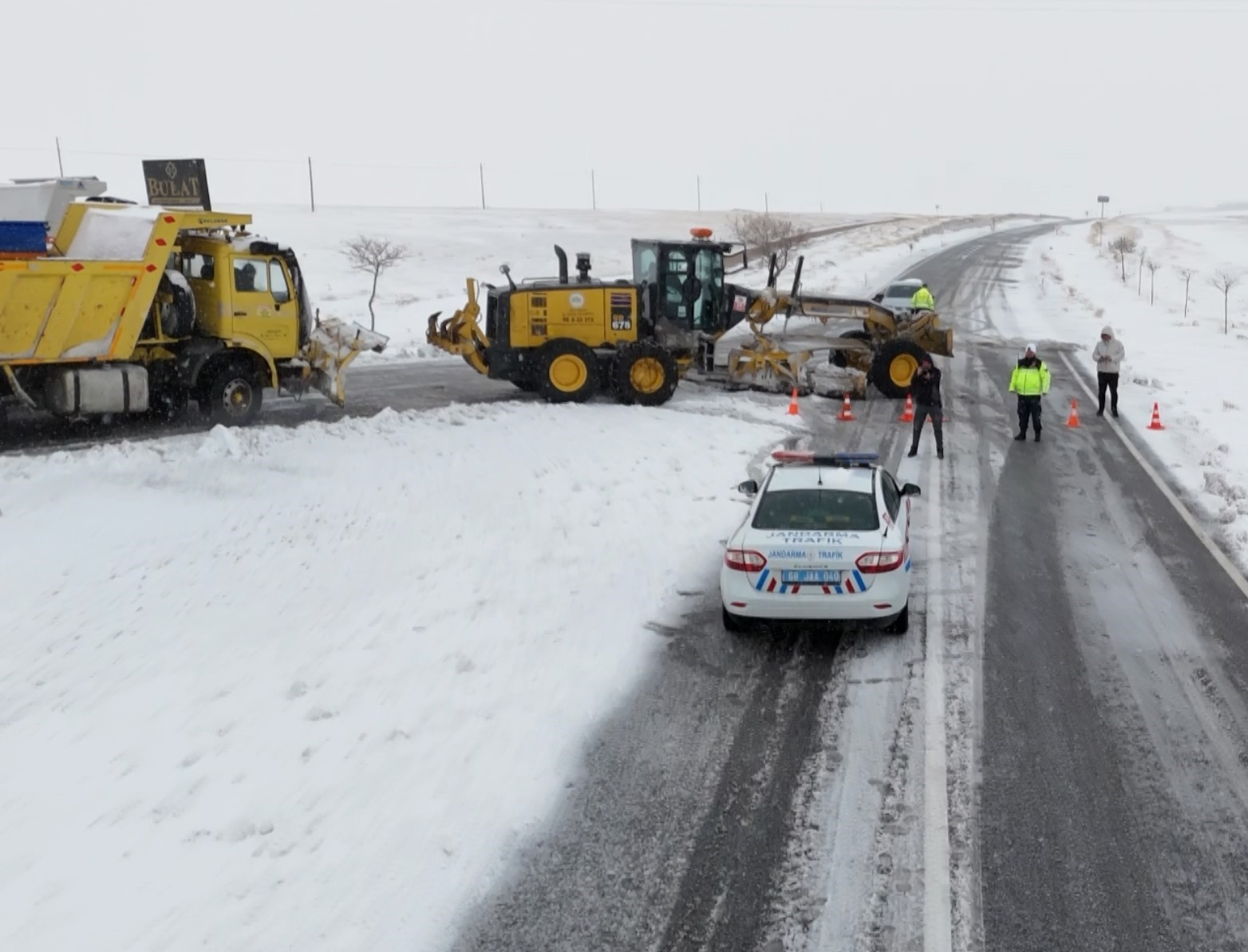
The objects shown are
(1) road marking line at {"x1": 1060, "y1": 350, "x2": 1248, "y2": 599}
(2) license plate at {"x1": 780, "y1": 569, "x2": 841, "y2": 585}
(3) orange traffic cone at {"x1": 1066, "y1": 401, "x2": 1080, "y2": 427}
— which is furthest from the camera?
(3) orange traffic cone at {"x1": 1066, "y1": 401, "x2": 1080, "y2": 427}

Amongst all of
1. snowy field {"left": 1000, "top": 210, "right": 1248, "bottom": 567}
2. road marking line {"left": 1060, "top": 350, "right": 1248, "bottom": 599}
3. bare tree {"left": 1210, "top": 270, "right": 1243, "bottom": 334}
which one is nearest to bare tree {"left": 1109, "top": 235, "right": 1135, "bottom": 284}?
snowy field {"left": 1000, "top": 210, "right": 1248, "bottom": 567}

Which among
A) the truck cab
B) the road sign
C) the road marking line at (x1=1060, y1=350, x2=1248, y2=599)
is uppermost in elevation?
the road sign

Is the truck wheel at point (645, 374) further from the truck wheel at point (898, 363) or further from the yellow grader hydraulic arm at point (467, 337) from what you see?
the truck wheel at point (898, 363)

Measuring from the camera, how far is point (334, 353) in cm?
1883

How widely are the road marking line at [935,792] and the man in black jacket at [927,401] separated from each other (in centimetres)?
574

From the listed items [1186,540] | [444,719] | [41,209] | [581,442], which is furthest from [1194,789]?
[41,209]

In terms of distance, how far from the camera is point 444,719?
8570 mm

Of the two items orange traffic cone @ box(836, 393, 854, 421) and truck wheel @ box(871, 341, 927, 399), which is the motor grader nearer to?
truck wheel @ box(871, 341, 927, 399)

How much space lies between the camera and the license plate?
952 cm

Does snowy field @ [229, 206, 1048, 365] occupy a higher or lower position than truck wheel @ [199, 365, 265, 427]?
higher

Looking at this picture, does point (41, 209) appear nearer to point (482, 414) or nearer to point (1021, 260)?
point (482, 414)

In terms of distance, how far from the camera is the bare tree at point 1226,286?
123ft

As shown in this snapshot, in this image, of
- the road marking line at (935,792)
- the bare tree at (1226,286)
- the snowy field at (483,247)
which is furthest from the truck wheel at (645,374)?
the bare tree at (1226,286)

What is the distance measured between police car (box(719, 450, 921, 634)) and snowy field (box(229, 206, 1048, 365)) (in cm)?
1713
